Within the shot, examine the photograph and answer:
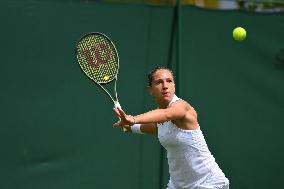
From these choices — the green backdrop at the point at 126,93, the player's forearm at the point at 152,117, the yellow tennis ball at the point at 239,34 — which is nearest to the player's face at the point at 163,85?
the player's forearm at the point at 152,117

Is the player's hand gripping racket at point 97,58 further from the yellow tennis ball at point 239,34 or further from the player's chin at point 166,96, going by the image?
the yellow tennis ball at point 239,34

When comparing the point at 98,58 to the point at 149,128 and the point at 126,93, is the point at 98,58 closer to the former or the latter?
the point at 149,128

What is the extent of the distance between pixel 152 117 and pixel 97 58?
0.99m

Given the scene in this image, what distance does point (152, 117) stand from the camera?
12.0ft

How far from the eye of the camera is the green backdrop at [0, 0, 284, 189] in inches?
219

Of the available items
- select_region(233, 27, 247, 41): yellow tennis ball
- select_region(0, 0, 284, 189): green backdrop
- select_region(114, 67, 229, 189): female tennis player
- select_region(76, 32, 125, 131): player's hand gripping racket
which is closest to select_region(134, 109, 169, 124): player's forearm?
select_region(114, 67, 229, 189): female tennis player

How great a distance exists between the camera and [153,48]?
6125 mm

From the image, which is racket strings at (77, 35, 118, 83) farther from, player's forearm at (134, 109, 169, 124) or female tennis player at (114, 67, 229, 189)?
player's forearm at (134, 109, 169, 124)

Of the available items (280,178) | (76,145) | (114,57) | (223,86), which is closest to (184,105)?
(114,57)

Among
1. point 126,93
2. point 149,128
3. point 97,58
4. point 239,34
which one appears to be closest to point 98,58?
point 97,58

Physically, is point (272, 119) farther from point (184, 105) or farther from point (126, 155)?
point (184, 105)

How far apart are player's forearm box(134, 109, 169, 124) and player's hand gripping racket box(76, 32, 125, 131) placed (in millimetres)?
710

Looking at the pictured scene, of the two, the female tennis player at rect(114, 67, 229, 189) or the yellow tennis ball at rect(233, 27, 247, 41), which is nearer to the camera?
the female tennis player at rect(114, 67, 229, 189)

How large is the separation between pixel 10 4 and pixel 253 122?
271cm
